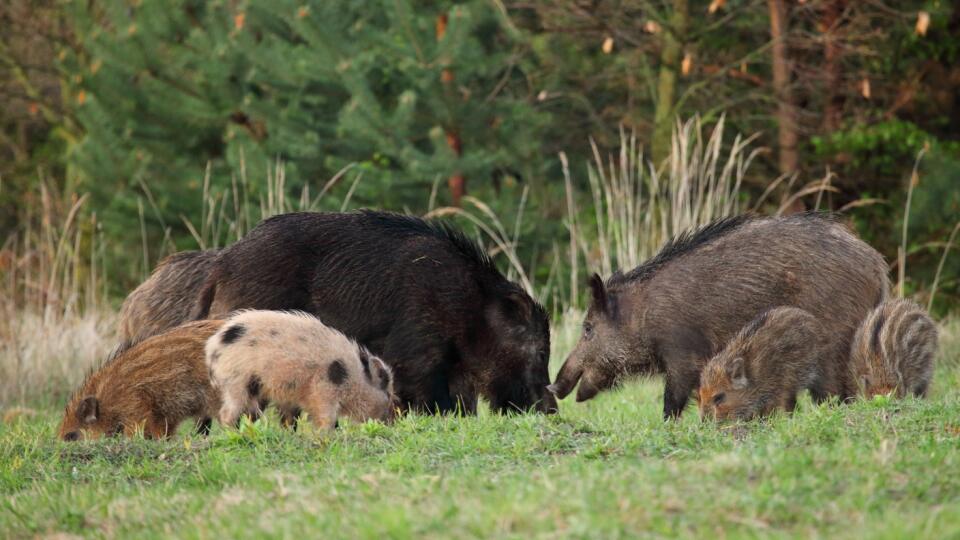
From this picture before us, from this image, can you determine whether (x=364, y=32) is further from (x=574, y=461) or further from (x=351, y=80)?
(x=574, y=461)

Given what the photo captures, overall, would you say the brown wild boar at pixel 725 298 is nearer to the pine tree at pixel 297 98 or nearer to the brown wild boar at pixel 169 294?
the brown wild boar at pixel 169 294

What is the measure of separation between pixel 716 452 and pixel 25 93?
53.7ft

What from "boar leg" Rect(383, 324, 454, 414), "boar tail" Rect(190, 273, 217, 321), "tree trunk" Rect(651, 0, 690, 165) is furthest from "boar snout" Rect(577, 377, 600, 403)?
"tree trunk" Rect(651, 0, 690, 165)

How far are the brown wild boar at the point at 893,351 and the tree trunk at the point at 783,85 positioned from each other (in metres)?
7.73

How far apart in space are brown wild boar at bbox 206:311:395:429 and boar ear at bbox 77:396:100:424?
30.4 inches

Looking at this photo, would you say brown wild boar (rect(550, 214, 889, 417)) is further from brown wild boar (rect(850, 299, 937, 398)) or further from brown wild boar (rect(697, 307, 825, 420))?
brown wild boar (rect(697, 307, 825, 420))

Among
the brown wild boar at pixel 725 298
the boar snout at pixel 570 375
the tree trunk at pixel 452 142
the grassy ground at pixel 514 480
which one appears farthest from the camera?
the tree trunk at pixel 452 142

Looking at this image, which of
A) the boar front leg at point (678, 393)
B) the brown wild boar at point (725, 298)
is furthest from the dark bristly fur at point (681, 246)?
the boar front leg at point (678, 393)

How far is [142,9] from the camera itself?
17.2 m

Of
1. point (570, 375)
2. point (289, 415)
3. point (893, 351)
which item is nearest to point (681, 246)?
point (570, 375)

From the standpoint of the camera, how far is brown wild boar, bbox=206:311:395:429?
22.1 ft

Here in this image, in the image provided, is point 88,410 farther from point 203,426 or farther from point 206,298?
point 206,298

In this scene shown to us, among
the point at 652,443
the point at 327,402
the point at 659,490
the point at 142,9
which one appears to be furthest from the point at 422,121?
the point at 659,490

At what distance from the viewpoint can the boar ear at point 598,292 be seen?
756 cm
